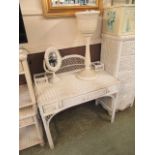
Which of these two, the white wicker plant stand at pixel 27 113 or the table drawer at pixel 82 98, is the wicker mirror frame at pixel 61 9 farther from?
the table drawer at pixel 82 98

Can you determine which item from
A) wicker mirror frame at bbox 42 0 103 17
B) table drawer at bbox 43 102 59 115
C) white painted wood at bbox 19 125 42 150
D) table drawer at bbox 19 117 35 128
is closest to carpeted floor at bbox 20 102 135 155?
white painted wood at bbox 19 125 42 150

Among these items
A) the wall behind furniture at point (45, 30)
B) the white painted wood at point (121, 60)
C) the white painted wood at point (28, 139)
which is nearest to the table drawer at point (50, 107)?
the white painted wood at point (28, 139)

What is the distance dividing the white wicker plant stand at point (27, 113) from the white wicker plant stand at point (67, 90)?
86 mm

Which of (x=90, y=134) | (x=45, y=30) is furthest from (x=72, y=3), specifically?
(x=90, y=134)

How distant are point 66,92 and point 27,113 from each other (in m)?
0.40

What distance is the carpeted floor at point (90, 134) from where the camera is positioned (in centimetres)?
144

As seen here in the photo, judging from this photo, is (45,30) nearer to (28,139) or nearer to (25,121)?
(25,121)

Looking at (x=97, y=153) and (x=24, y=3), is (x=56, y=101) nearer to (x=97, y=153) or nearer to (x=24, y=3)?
(x=97, y=153)

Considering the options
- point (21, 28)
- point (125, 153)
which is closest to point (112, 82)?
point (125, 153)

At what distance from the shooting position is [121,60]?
151 cm

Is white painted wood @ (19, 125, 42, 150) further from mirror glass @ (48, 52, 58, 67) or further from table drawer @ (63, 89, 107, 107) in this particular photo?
mirror glass @ (48, 52, 58, 67)

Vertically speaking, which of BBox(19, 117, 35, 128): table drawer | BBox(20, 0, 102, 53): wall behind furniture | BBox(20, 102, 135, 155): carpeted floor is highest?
BBox(20, 0, 102, 53): wall behind furniture

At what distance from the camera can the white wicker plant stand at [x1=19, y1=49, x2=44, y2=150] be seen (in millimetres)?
1035

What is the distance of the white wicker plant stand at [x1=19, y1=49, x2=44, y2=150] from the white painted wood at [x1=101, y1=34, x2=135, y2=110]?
92cm
